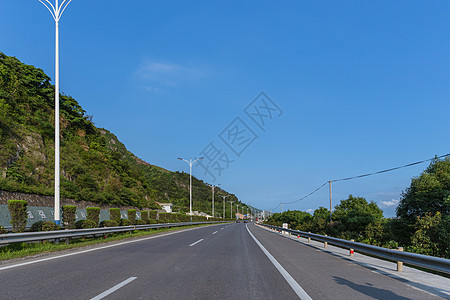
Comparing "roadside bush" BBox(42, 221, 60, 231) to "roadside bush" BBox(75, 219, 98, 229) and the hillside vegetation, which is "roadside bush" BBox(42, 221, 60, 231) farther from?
the hillside vegetation

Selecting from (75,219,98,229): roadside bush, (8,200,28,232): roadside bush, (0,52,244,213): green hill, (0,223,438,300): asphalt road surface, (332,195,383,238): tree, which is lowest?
(332,195,383,238): tree

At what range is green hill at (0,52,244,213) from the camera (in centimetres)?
3288

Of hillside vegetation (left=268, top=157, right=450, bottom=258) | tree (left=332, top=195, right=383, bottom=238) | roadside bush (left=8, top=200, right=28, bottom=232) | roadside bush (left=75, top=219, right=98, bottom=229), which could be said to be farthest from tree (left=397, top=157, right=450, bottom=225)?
roadside bush (left=8, top=200, right=28, bottom=232)

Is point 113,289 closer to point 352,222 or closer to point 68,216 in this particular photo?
point 68,216

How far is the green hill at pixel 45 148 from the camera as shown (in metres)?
32.9

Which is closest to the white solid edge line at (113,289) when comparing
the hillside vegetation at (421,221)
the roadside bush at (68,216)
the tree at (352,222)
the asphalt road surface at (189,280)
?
the asphalt road surface at (189,280)

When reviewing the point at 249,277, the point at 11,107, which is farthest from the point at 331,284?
the point at 11,107

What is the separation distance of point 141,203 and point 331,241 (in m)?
46.9

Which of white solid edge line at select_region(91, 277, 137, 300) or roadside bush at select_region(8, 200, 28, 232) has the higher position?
roadside bush at select_region(8, 200, 28, 232)

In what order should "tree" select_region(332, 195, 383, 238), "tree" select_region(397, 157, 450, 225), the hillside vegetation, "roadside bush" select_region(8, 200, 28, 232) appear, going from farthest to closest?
"tree" select_region(332, 195, 383, 238) < "tree" select_region(397, 157, 450, 225) < the hillside vegetation < "roadside bush" select_region(8, 200, 28, 232)

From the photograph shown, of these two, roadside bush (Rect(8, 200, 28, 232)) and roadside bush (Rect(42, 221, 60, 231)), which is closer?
roadside bush (Rect(42, 221, 60, 231))

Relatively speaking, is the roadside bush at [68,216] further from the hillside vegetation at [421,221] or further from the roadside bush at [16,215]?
the hillside vegetation at [421,221]

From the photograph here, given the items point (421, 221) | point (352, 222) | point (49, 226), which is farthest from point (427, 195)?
point (49, 226)

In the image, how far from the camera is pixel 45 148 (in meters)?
39.7
